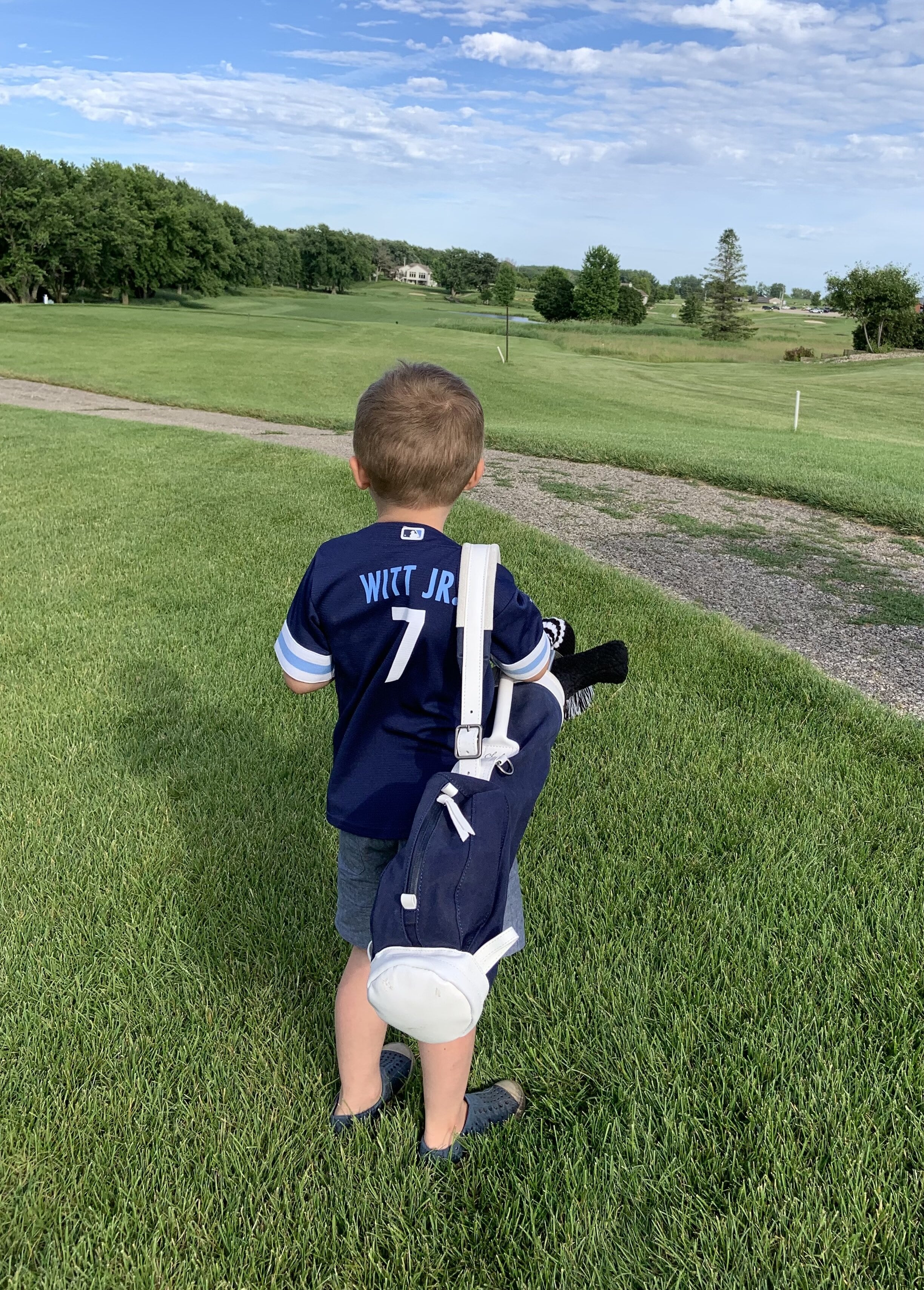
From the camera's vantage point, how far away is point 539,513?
30.2 ft

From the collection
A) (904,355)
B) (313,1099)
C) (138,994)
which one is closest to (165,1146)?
(313,1099)

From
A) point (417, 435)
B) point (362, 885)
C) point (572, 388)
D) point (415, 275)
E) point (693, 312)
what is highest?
point (415, 275)

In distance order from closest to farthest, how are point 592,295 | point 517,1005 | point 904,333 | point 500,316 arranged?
point 517,1005 < point 904,333 < point 500,316 < point 592,295

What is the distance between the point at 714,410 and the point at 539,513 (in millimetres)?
17979

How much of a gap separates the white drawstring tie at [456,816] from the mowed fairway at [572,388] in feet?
29.6

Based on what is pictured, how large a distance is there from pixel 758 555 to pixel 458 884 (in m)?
7.08

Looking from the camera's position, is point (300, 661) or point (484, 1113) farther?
point (484, 1113)

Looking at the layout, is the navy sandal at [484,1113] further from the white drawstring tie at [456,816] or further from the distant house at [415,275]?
the distant house at [415,275]

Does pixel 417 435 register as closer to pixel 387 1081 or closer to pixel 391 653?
pixel 391 653

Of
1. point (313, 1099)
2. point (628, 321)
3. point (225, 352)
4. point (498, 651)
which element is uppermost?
point (628, 321)

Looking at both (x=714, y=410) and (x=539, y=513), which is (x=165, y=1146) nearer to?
(x=539, y=513)

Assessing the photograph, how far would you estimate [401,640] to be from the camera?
1759 millimetres

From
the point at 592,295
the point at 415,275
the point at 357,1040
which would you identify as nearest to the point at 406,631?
the point at 357,1040

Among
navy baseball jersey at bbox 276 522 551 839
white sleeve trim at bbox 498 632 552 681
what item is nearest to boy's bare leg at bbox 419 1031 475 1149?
navy baseball jersey at bbox 276 522 551 839
